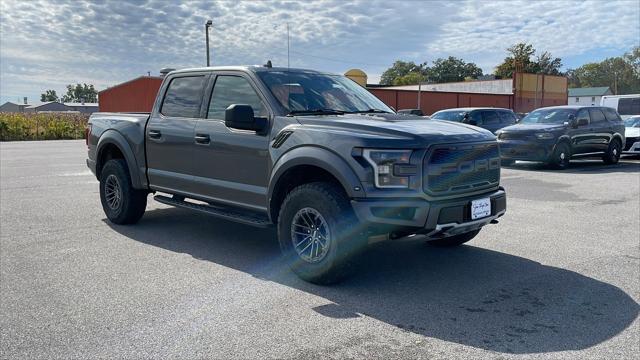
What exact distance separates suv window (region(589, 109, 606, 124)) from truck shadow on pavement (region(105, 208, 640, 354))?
36.8 feet

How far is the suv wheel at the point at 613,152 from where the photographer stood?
15.5 m

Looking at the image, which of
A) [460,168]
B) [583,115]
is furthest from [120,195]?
[583,115]

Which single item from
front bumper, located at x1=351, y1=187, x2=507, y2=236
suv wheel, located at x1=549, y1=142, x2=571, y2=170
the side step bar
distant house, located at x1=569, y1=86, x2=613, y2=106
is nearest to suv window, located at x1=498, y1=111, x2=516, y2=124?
suv wheel, located at x1=549, y1=142, x2=571, y2=170

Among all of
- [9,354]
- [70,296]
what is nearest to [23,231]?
[70,296]

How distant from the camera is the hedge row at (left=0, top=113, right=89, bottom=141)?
32.4 m

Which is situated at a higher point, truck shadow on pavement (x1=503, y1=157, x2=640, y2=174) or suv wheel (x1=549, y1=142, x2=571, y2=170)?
suv wheel (x1=549, y1=142, x2=571, y2=170)

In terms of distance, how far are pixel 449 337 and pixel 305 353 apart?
100cm

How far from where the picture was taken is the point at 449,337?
366 cm

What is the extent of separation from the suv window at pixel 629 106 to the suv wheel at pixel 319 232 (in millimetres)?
23570

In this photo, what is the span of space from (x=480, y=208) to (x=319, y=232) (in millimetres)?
1388

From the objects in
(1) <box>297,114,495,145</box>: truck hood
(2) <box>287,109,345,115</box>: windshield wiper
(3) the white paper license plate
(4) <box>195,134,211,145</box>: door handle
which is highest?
(2) <box>287,109,345,115</box>: windshield wiper

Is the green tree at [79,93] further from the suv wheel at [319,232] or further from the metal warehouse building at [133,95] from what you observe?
the suv wheel at [319,232]

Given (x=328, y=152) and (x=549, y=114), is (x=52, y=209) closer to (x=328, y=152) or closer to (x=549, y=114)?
(x=328, y=152)

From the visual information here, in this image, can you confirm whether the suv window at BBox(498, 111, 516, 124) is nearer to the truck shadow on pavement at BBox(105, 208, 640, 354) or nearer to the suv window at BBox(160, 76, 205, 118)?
the truck shadow on pavement at BBox(105, 208, 640, 354)
